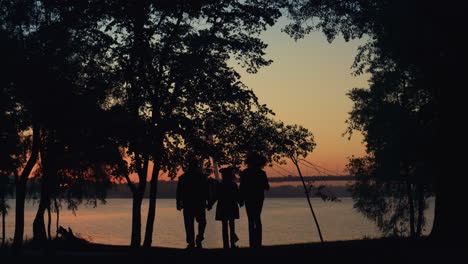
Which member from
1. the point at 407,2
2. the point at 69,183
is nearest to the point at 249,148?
the point at 407,2

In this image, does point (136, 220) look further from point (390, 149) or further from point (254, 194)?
point (390, 149)

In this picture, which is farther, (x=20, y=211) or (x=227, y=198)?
(x=20, y=211)

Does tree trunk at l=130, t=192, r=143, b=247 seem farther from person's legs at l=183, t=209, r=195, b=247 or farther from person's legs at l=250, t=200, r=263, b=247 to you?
person's legs at l=250, t=200, r=263, b=247

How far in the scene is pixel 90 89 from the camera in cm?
1847

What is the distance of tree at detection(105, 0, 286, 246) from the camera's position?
20.6 metres

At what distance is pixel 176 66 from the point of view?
21.1 m

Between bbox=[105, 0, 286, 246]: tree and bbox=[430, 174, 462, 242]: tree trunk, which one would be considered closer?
bbox=[430, 174, 462, 242]: tree trunk

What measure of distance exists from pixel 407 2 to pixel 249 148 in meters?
10.3

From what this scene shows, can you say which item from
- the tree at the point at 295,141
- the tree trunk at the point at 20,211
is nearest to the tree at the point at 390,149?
the tree at the point at 295,141

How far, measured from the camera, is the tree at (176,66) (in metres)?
20.6

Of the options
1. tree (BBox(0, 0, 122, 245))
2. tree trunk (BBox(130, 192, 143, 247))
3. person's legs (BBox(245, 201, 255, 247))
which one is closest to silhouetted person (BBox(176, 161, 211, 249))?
person's legs (BBox(245, 201, 255, 247))

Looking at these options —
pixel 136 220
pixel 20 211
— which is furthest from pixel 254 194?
pixel 20 211

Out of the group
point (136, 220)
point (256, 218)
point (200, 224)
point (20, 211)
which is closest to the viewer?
point (256, 218)

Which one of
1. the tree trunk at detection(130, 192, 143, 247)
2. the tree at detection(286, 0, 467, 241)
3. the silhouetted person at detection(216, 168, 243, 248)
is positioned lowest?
the tree trunk at detection(130, 192, 143, 247)
